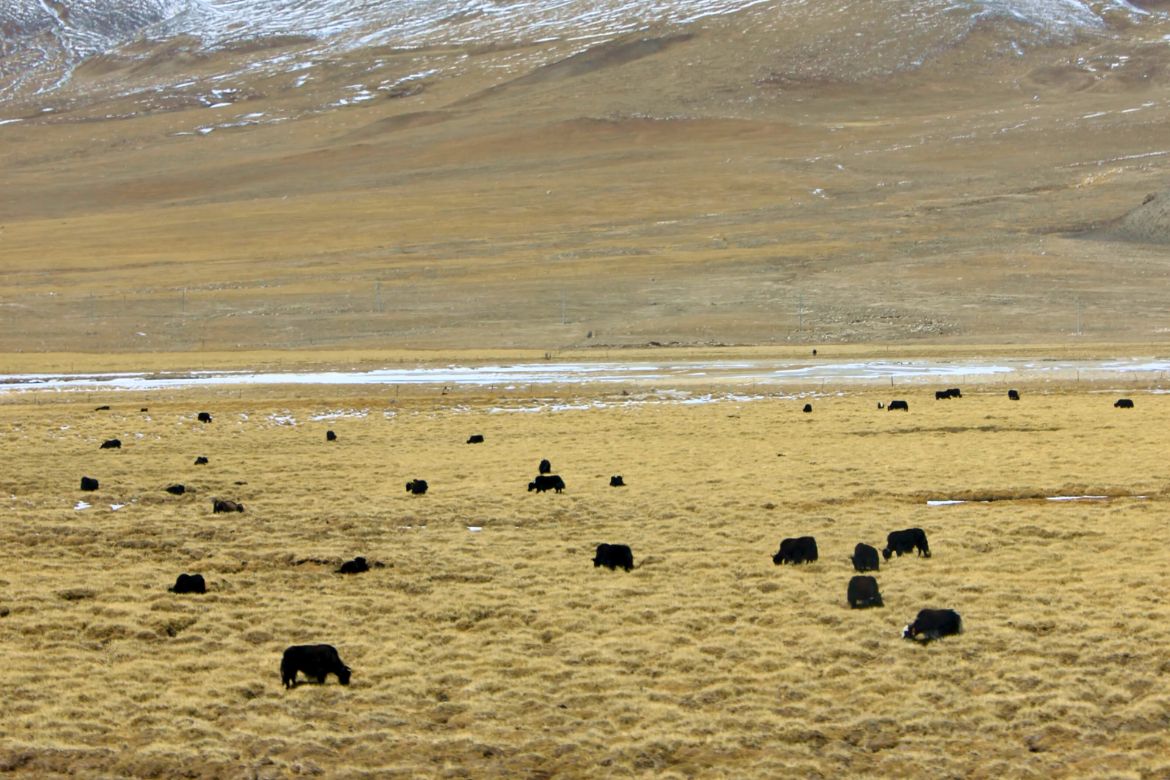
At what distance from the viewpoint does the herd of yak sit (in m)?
11.0

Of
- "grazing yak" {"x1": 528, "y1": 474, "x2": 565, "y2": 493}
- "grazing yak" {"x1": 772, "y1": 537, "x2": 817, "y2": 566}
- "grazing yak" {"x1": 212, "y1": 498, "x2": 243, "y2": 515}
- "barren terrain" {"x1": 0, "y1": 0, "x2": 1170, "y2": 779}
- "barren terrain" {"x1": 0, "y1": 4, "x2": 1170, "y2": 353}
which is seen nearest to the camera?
"barren terrain" {"x1": 0, "y1": 0, "x2": 1170, "y2": 779}

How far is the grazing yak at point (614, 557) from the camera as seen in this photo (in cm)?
1507

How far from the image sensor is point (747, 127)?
15788 centimetres

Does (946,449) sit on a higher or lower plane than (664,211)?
lower

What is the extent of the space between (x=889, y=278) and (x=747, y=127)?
263ft

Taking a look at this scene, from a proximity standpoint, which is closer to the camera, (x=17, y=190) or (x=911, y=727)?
(x=911, y=727)

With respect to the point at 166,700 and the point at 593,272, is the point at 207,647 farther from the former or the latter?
the point at 593,272

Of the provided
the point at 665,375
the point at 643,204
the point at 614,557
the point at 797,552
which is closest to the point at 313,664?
the point at 614,557

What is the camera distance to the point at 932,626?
39.0ft

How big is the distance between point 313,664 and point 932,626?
17.4 ft

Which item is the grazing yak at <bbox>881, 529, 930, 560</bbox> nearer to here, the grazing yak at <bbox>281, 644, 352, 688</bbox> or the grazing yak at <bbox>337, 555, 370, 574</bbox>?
the grazing yak at <bbox>337, 555, 370, 574</bbox>

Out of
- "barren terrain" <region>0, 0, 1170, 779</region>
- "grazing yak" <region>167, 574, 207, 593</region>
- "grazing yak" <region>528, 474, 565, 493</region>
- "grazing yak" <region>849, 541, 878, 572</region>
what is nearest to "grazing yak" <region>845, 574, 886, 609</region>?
"barren terrain" <region>0, 0, 1170, 779</region>

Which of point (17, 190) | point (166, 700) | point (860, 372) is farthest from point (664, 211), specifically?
point (166, 700)

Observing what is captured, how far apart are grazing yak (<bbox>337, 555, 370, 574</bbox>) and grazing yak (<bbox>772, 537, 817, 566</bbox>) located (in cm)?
457
